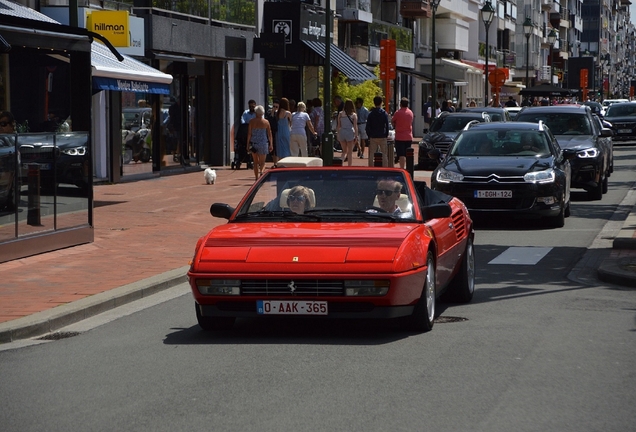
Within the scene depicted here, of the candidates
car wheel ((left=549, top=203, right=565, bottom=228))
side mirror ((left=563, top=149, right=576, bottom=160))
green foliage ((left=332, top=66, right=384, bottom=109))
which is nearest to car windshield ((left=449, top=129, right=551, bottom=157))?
car wheel ((left=549, top=203, right=565, bottom=228))

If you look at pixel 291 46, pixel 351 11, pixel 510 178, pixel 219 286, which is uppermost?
pixel 351 11

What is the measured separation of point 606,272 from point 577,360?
14.8ft

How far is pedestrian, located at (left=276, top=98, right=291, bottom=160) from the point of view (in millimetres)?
29081

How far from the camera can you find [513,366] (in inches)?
311

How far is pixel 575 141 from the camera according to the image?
80.6 ft

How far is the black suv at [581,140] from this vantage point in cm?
2380

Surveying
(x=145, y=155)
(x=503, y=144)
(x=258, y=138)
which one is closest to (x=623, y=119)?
(x=145, y=155)

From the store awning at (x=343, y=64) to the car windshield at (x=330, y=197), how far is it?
2942 cm

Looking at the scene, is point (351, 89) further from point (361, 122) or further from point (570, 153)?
point (570, 153)

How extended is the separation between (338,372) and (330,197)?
2.34 metres

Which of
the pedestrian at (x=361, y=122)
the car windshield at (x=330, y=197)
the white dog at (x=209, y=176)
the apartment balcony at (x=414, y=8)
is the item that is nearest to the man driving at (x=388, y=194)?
the car windshield at (x=330, y=197)

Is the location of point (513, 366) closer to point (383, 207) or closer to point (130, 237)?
point (383, 207)

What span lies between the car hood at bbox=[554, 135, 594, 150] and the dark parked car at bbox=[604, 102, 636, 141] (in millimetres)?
29963

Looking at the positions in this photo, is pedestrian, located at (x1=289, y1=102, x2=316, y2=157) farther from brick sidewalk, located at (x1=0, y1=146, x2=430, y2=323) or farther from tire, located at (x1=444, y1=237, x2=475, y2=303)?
tire, located at (x1=444, y1=237, x2=475, y2=303)
